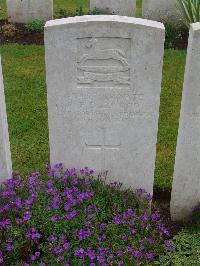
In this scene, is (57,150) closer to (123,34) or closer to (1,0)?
(123,34)

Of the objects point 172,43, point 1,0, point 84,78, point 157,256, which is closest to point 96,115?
point 84,78

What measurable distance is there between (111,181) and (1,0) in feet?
28.5

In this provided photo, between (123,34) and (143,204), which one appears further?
(143,204)

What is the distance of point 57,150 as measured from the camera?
13.9 ft

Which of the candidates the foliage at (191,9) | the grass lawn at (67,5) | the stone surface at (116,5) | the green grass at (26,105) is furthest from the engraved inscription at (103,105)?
the grass lawn at (67,5)

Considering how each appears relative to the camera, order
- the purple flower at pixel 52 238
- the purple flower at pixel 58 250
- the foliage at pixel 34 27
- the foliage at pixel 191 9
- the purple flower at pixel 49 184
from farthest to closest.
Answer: the foliage at pixel 34 27, the foliage at pixel 191 9, the purple flower at pixel 49 184, the purple flower at pixel 52 238, the purple flower at pixel 58 250

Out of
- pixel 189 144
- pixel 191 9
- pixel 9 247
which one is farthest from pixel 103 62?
pixel 191 9

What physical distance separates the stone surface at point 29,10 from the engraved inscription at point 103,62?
6018 mm

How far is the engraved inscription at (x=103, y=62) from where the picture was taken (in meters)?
3.73

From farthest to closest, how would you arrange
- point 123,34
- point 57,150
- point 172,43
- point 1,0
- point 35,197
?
1. point 1,0
2. point 172,43
3. point 57,150
4. point 35,197
5. point 123,34

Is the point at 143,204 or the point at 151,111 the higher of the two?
the point at 151,111

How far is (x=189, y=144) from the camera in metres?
4.08

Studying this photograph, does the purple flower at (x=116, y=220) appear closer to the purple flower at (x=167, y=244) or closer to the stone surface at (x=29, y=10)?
the purple flower at (x=167, y=244)

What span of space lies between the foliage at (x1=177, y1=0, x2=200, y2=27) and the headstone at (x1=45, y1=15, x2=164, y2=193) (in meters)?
5.05
